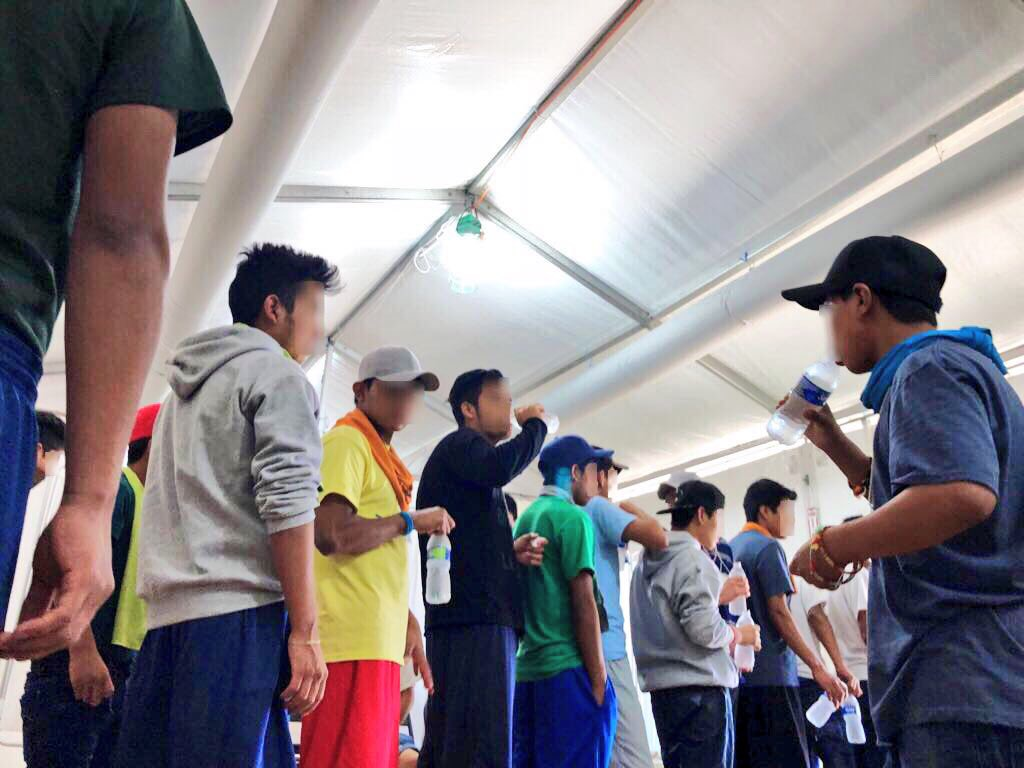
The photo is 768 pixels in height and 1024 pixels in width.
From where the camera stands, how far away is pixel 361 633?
1.53 m

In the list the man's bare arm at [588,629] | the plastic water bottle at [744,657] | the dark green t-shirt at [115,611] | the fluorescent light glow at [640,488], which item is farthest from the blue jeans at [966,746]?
the fluorescent light glow at [640,488]

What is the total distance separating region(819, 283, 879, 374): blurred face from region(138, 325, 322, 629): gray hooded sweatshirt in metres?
0.87

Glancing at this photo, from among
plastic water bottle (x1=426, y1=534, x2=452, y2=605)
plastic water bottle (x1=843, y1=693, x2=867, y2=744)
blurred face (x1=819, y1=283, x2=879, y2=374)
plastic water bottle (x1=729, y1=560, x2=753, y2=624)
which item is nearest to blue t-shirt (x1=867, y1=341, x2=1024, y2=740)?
blurred face (x1=819, y1=283, x2=879, y2=374)

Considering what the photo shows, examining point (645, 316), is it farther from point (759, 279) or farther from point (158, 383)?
point (158, 383)

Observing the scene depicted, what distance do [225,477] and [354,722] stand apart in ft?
1.77

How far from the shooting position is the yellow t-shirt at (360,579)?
1.53 metres

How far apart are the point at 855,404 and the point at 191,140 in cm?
476

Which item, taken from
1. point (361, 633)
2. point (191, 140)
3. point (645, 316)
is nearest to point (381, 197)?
point (645, 316)

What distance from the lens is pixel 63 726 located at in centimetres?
161

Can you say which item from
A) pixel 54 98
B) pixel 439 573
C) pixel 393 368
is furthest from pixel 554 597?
pixel 54 98

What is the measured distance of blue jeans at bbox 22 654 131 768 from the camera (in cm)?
159

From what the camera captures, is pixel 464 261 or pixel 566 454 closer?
pixel 566 454

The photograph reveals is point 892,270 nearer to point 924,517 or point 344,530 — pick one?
point 924,517

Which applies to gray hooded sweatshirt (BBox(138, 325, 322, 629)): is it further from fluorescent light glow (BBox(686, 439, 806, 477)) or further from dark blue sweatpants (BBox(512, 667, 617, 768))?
fluorescent light glow (BBox(686, 439, 806, 477))
